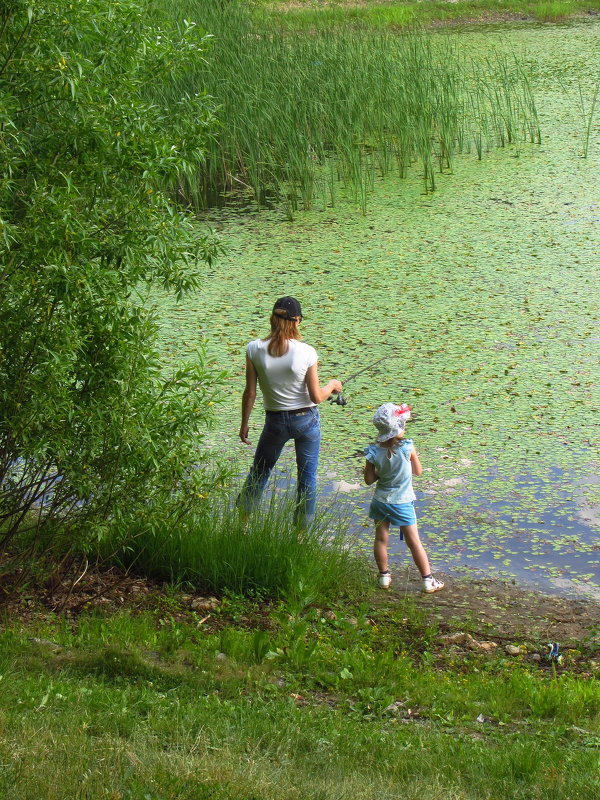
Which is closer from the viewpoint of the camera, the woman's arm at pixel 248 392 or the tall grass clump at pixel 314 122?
the woman's arm at pixel 248 392

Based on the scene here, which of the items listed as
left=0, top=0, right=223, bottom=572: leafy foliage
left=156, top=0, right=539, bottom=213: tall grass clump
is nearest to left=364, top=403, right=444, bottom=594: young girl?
left=0, top=0, right=223, bottom=572: leafy foliage

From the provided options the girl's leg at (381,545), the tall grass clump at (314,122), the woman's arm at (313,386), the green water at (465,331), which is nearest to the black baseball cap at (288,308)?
the woman's arm at (313,386)

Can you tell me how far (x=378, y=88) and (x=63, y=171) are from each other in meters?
6.88

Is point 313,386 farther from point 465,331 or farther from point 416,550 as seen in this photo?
Result: point 465,331

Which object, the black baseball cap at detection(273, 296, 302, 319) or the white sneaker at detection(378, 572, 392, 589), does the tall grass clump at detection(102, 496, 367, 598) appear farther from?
the black baseball cap at detection(273, 296, 302, 319)

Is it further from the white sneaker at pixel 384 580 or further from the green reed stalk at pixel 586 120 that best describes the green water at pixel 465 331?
the white sneaker at pixel 384 580

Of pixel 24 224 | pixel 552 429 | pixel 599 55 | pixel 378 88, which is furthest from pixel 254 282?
pixel 599 55

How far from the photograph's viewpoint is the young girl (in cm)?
417

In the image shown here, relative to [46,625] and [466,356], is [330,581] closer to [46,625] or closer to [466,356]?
[46,625]

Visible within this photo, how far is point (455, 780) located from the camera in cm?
262

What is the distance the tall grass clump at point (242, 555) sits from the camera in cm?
407

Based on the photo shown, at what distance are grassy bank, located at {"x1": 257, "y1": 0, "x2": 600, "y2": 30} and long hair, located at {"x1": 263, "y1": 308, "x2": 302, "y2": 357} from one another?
46.1 ft

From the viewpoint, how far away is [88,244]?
3.41m

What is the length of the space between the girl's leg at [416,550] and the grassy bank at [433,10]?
14477 millimetres
